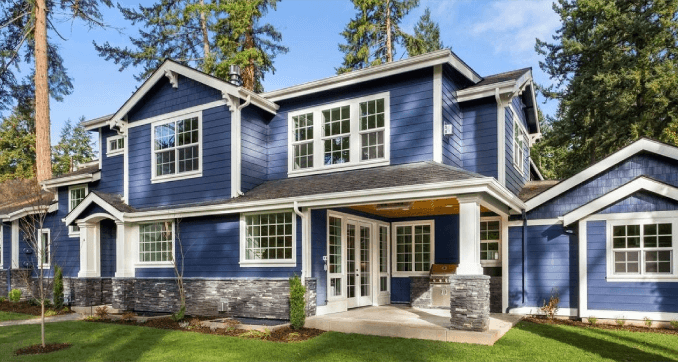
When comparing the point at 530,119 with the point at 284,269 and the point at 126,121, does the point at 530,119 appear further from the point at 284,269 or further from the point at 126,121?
the point at 126,121

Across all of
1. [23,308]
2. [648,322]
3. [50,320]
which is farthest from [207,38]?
[648,322]

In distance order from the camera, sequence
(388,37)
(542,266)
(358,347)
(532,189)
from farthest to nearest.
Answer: (388,37) < (532,189) < (542,266) < (358,347)

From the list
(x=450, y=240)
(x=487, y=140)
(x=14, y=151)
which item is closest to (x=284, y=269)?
(x=450, y=240)

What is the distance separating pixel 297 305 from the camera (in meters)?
9.19

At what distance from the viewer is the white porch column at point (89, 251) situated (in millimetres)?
13164

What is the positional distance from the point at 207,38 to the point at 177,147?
13778 millimetres

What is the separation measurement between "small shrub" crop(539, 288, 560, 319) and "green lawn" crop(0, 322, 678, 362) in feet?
2.99

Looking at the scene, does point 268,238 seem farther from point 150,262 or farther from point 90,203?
point 90,203

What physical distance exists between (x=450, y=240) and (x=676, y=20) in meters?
12.7

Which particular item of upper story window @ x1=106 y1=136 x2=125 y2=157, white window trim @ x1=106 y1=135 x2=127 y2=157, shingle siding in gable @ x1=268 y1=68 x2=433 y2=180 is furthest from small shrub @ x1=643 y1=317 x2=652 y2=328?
upper story window @ x1=106 y1=136 x2=125 y2=157

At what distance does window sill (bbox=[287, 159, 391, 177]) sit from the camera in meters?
10.8

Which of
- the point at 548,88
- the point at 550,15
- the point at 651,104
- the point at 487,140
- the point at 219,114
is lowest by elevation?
the point at 487,140

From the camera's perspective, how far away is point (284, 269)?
10.2 metres

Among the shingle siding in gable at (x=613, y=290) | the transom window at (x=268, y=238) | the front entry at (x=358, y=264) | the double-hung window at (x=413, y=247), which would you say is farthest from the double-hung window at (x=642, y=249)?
the transom window at (x=268, y=238)
